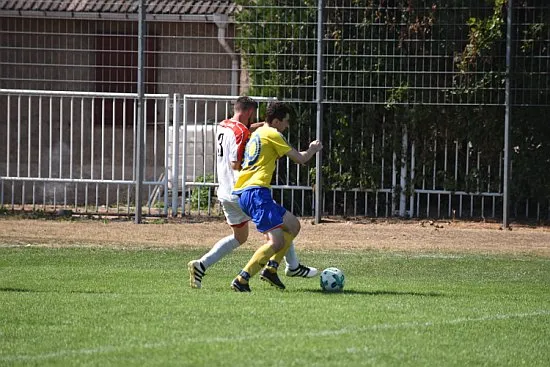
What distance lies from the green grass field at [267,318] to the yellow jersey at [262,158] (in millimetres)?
1005

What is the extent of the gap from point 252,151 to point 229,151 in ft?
2.27

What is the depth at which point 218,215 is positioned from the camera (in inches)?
739

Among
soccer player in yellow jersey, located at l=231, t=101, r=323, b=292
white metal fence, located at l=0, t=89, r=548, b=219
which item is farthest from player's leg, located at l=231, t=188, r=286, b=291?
white metal fence, located at l=0, t=89, r=548, b=219

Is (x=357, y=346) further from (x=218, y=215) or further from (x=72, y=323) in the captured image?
(x=218, y=215)

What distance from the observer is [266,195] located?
34.2ft

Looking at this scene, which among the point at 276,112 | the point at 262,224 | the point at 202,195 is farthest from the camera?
the point at 202,195

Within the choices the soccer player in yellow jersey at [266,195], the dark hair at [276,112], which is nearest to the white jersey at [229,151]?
the soccer player in yellow jersey at [266,195]

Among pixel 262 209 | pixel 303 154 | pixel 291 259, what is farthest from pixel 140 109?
pixel 262 209

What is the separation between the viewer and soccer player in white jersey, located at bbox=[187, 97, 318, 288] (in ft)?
35.3

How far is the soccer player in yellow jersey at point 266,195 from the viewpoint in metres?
10.3

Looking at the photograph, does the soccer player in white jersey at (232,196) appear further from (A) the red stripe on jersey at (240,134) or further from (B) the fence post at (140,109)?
(B) the fence post at (140,109)

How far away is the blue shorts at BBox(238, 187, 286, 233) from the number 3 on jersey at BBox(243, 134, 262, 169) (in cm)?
27

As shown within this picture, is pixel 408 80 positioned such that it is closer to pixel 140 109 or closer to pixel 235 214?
pixel 140 109

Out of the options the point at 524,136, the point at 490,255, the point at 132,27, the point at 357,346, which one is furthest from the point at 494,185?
the point at 357,346
